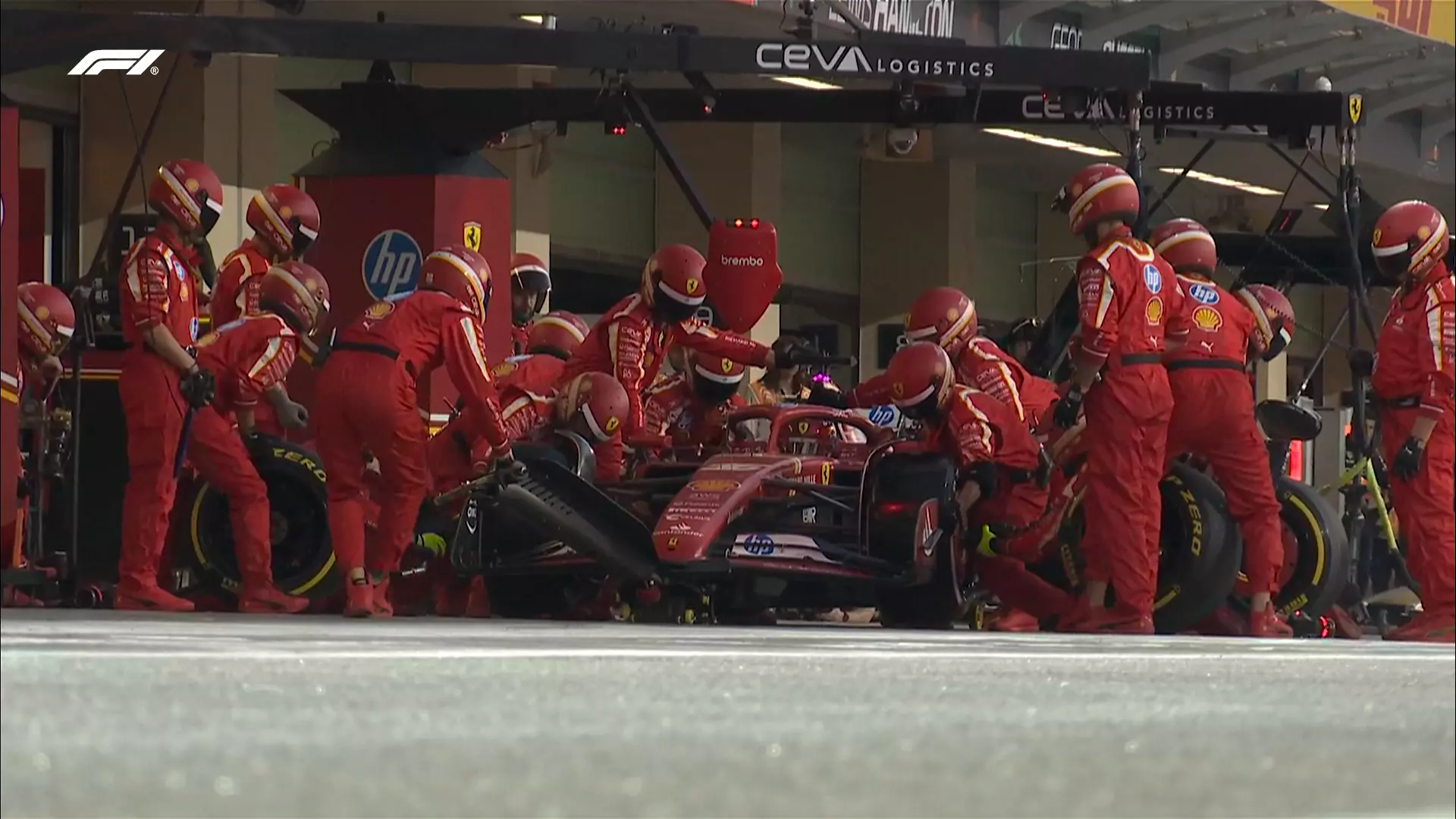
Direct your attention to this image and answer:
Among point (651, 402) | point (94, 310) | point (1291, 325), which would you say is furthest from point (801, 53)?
point (94, 310)

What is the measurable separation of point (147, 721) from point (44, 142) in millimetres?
14132

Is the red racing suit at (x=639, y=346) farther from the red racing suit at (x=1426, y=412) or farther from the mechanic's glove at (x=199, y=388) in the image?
the red racing suit at (x=1426, y=412)

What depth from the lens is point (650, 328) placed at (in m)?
11.4

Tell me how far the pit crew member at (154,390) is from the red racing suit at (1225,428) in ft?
13.8

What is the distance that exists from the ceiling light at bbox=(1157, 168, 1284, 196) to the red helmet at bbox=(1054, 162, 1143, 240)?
15.5 m

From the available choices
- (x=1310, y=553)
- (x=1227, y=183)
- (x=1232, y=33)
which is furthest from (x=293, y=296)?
(x=1227, y=183)

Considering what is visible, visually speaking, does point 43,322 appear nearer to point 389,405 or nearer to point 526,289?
point 389,405

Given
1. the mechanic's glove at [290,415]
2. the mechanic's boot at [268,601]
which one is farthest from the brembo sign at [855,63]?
the mechanic's boot at [268,601]

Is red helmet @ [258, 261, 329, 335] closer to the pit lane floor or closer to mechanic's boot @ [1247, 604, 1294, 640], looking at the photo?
mechanic's boot @ [1247, 604, 1294, 640]

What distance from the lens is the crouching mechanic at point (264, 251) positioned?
11391 mm

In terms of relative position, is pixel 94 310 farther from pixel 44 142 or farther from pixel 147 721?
pixel 147 721

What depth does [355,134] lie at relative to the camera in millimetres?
14555

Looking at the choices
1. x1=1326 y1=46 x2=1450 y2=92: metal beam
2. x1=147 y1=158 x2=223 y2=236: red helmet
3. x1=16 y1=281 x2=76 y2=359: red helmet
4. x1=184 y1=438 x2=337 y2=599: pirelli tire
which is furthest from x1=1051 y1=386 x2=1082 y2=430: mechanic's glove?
x1=1326 y1=46 x2=1450 y2=92: metal beam

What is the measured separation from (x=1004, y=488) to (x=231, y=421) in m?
3.46
